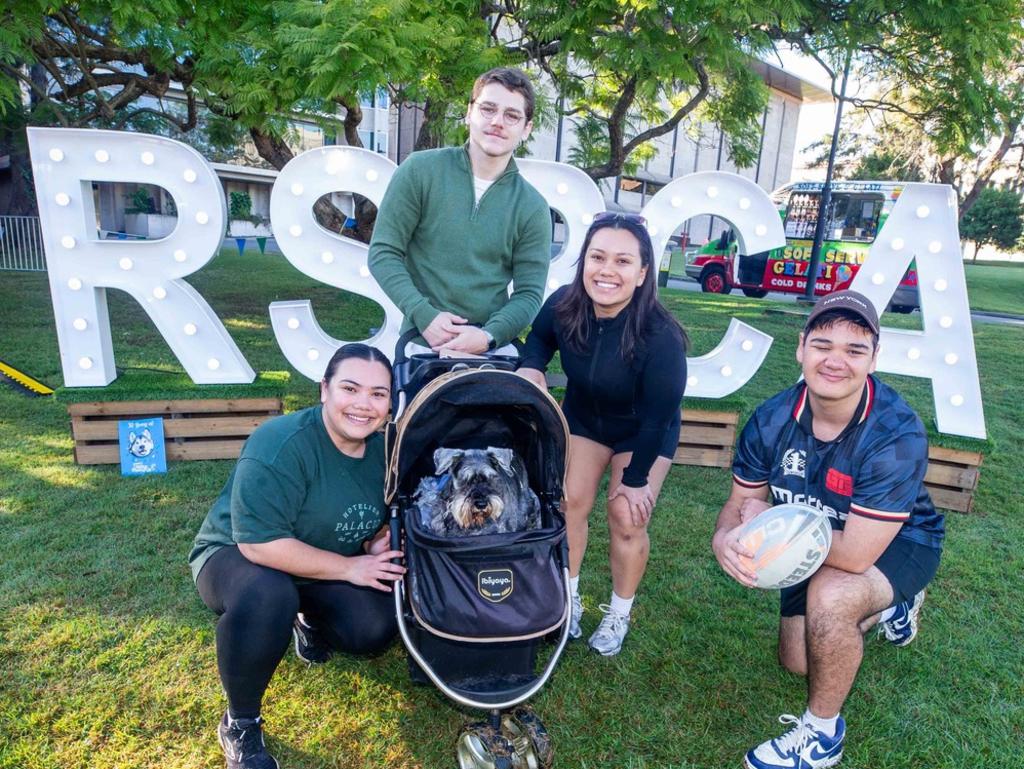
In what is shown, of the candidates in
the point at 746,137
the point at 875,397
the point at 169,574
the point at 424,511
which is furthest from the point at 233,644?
the point at 746,137

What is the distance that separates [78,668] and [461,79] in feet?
21.0

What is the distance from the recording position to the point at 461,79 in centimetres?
715

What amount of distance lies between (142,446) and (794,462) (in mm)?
4040

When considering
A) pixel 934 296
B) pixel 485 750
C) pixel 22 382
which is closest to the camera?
pixel 485 750

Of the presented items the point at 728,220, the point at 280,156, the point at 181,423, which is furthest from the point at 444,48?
the point at 181,423

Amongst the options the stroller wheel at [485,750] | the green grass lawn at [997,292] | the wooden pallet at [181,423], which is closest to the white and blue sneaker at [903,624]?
the stroller wheel at [485,750]

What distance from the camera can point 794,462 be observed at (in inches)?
103

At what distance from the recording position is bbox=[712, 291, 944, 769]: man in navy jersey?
2.30 meters

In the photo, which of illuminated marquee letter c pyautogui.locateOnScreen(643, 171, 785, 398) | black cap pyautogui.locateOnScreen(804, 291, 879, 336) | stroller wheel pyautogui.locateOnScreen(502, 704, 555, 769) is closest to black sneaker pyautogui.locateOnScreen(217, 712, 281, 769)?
stroller wheel pyautogui.locateOnScreen(502, 704, 555, 769)

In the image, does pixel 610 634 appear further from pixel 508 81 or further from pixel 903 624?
pixel 508 81

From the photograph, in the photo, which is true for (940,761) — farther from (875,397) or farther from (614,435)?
(614,435)

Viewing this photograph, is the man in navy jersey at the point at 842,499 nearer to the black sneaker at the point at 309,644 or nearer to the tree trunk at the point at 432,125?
the black sneaker at the point at 309,644

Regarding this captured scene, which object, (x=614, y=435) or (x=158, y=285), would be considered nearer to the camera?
(x=614, y=435)

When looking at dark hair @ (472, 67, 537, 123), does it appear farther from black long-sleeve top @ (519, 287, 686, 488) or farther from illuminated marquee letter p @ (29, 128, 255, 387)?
illuminated marquee letter p @ (29, 128, 255, 387)
